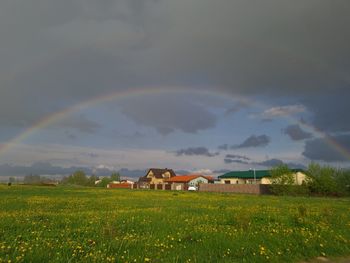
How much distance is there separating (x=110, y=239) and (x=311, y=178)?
6672cm

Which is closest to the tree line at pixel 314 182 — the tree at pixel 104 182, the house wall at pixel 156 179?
the house wall at pixel 156 179

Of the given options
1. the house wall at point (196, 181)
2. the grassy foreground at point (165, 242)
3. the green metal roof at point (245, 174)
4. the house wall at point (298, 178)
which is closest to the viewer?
the grassy foreground at point (165, 242)

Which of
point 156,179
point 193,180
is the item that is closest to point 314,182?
point 193,180

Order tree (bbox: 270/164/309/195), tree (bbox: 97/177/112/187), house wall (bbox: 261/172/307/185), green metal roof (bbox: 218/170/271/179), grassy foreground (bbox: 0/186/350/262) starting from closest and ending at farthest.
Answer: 1. grassy foreground (bbox: 0/186/350/262)
2. tree (bbox: 270/164/309/195)
3. house wall (bbox: 261/172/307/185)
4. green metal roof (bbox: 218/170/271/179)
5. tree (bbox: 97/177/112/187)

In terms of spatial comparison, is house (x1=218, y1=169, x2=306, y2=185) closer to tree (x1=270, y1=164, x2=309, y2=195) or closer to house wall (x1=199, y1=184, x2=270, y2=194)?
house wall (x1=199, y1=184, x2=270, y2=194)

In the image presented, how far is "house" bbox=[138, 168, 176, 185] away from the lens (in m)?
156

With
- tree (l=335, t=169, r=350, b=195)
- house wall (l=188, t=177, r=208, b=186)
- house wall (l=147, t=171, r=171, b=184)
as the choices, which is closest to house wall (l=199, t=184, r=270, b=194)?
tree (l=335, t=169, r=350, b=195)

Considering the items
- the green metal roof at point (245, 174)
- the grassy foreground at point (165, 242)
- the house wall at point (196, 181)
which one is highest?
the green metal roof at point (245, 174)

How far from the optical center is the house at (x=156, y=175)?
156m

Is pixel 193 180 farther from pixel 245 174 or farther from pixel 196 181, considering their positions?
pixel 245 174

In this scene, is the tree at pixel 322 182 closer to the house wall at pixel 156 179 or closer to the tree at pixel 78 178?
the house wall at pixel 156 179

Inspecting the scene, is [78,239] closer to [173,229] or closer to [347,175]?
[173,229]

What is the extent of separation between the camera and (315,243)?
1010cm

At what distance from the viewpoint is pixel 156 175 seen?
514 ft
